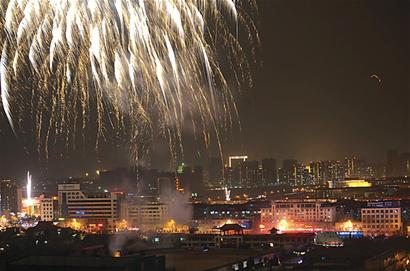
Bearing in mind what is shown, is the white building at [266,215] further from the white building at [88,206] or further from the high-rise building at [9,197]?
the high-rise building at [9,197]

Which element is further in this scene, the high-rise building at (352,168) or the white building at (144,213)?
the high-rise building at (352,168)

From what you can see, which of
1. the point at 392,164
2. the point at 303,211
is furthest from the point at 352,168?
the point at 303,211

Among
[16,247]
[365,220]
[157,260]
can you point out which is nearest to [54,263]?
[157,260]

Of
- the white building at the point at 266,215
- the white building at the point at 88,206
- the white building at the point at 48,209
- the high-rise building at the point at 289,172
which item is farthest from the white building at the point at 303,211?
the high-rise building at the point at 289,172

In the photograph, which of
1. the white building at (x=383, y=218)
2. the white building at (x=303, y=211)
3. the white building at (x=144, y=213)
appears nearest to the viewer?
the white building at (x=383, y=218)

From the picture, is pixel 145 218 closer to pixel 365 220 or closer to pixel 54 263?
pixel 365 220

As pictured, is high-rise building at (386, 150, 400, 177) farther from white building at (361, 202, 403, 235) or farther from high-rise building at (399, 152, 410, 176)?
white building at (361, 202, 403, 235)

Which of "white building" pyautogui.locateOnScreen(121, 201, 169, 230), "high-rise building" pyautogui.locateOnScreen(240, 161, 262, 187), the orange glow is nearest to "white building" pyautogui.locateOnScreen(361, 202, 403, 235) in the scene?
"white building" pyautogui.locateOnScreen(121, 201, 169, 230)

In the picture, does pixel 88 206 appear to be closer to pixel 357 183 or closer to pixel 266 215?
pixel 266 215
